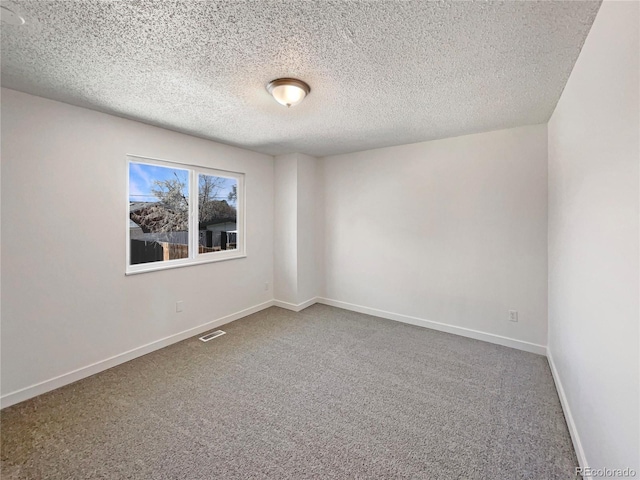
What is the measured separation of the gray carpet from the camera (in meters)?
1.60

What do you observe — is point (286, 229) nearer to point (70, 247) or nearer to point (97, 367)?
point (70, 247)

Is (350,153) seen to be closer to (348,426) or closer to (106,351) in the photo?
(348,426)

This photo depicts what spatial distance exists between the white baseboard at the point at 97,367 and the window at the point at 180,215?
820 millimetres

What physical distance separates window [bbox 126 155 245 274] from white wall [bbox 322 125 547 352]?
5.06 feet

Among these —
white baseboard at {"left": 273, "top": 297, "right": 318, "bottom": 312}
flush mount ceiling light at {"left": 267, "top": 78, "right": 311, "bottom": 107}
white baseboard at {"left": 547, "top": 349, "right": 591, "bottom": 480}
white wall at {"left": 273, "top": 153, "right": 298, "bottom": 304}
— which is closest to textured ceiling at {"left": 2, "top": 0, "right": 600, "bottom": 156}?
flush mount ceiling light at {"left": 267, "top": 78, "right": 311, "bottom": 107}

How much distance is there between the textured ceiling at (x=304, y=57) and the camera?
1.33 metres

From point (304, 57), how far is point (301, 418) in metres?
2.44

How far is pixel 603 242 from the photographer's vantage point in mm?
1312

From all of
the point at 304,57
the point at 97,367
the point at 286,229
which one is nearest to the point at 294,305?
the point at 286,229

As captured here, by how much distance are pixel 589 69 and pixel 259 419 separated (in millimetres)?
2969

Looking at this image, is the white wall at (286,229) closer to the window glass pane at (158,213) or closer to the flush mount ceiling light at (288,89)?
the window glass pane at (158,213)

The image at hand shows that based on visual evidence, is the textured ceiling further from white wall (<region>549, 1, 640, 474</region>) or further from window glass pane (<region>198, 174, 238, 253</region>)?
window glass pane (<region>198, 174, 238, 253</region>)

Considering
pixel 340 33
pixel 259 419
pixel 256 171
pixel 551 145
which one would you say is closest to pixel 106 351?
pixel 259 419

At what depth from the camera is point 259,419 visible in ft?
6.48
